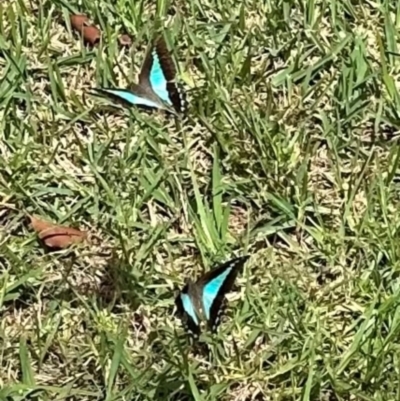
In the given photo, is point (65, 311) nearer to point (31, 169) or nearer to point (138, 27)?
point (31, 169)

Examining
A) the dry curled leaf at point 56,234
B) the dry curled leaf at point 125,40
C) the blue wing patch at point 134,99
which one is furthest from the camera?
the dry curled leaf at point 125,40

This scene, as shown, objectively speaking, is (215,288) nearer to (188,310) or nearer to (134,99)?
(188,310)

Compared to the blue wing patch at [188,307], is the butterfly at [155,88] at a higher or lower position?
higher

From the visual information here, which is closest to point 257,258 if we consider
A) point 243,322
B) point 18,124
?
point 243,322

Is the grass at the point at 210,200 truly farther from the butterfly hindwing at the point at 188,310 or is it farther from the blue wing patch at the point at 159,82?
the blue wing patch at the point at 159,82

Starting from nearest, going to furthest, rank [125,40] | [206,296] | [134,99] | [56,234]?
[206,296] < [134,99] < [56,234] < [125,40]

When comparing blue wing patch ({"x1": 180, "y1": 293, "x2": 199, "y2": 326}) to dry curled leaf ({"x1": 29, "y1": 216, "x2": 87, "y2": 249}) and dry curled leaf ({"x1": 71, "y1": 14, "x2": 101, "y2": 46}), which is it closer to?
dry curled leaf ({"x1": 29, "y1": 216, "x2": 87, "y2": 249})

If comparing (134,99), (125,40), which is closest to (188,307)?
(134,99)

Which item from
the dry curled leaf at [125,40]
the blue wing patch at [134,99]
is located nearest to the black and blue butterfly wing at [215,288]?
the blue wing patch at [134,99]
